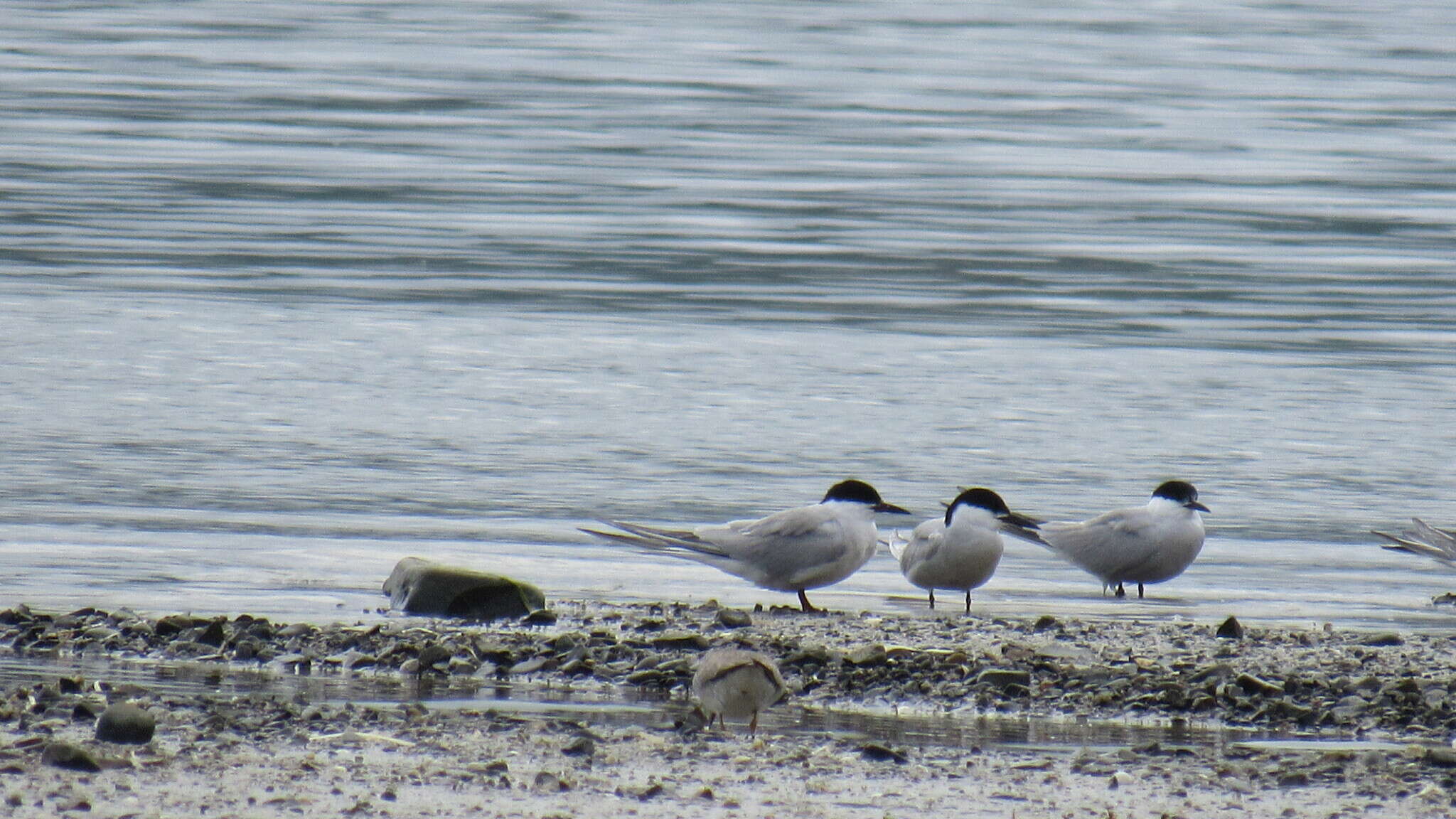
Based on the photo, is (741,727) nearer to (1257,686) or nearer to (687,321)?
(1257,686)

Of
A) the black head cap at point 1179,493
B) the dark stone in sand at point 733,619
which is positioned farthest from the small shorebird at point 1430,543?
the dark stone in sand at point 733,619

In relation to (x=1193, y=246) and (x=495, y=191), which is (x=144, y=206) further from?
(x=1193, y=246)

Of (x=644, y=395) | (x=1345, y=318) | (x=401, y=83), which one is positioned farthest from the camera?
(x=401, y=83)

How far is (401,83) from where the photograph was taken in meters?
33.9

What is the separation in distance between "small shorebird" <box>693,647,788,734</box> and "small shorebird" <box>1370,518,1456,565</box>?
329 centimetres

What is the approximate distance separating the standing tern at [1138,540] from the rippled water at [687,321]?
17 centimetres

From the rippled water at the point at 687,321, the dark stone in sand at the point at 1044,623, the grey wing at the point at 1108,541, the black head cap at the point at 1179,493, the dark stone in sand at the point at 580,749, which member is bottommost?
the dark stone in sand at the point at 580,749

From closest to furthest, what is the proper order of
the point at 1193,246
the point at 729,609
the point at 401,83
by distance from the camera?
the point at 729,609 < the point at 1193,246 < the point at 401,83

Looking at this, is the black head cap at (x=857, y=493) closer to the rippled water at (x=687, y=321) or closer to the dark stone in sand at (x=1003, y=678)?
the rippled water at (x=687, y=321)

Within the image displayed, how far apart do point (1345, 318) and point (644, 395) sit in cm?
548

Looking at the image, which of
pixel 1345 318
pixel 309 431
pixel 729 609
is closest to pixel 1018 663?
pixel 729 609

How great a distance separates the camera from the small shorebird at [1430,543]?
8.03 m

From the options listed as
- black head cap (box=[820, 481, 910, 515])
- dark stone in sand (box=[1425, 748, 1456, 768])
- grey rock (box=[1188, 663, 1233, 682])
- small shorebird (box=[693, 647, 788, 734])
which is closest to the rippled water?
black head cap (box=[820, 481, 910, 515])

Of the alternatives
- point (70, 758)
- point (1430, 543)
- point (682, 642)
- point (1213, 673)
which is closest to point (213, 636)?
point (682, 642)
